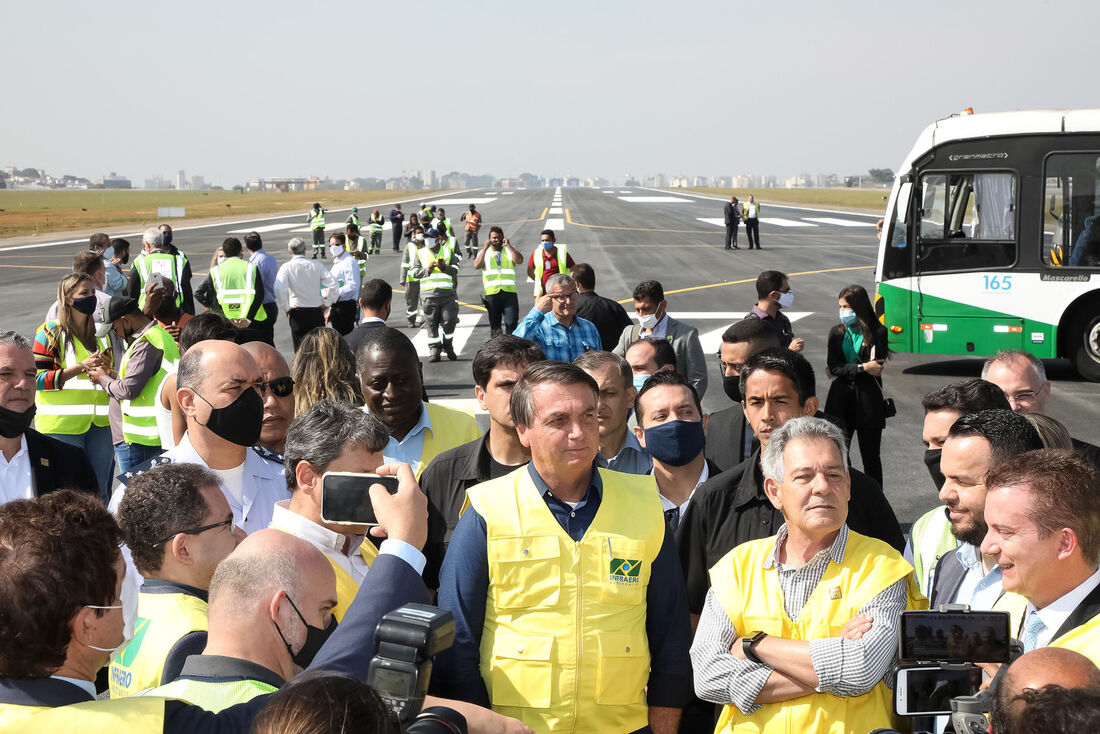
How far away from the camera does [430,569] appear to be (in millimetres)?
4629

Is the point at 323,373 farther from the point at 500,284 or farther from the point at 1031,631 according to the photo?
the point at 500,284

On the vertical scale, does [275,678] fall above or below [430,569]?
above

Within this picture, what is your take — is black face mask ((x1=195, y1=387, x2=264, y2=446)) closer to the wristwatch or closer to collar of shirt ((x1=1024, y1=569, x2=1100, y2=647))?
the wristwatch

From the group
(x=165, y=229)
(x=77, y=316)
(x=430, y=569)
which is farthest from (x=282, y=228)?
(x=430, y=569)

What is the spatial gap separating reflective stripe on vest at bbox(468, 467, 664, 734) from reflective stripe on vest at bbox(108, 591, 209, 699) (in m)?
1.04

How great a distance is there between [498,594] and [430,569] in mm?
1036

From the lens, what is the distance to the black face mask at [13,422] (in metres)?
5.46

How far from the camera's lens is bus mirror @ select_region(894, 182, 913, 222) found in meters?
16.0

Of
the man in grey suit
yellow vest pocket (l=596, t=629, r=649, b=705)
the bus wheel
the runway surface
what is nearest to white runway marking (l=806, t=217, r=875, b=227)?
the runway surface

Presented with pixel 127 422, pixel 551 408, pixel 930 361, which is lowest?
pixel 930 361

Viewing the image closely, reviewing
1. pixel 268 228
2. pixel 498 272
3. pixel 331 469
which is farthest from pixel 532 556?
pixel 268 228

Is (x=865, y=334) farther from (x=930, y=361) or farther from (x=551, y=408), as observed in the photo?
(x=930, y=361)

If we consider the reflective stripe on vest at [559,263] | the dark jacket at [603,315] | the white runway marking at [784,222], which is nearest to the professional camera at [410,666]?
the dark jacket at [603,315]

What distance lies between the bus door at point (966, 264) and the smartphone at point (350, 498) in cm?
1403
